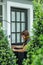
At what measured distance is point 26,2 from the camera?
8.41 meters

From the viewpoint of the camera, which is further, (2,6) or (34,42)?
(2,6)

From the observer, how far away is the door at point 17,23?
833cm

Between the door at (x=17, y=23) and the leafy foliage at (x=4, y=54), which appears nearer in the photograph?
the leafy foliage at (x=4, y=54)

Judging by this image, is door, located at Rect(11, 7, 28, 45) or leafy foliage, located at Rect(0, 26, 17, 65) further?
door, located at Rect(11, 7, 28, 45)

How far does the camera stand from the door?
833 centimetres

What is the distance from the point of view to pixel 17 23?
28.1 ft

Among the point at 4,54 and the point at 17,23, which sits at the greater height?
the point at 17,23

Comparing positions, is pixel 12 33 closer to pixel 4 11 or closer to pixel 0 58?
pixel 4 11

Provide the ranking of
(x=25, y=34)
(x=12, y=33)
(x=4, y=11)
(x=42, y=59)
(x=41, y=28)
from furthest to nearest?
(x=12, y=33) → (x=4, y=11) → (x=25, y=34) → (x=41, y=28) → (x=42, y=59)

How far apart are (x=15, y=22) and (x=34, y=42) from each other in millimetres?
4569

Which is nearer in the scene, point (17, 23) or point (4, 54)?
point (4, 54)

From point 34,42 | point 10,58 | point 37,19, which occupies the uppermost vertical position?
point 37,19

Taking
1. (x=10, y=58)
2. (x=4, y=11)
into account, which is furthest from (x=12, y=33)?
(x=10, y=58)

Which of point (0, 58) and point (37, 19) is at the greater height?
point (37, 19)
